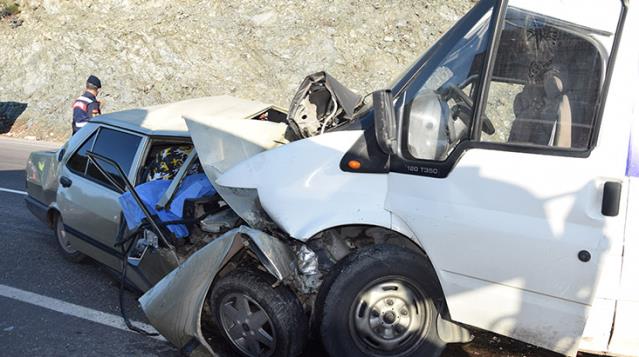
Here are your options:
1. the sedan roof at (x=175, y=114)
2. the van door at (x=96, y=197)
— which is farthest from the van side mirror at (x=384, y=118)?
the van door at (x=96, y=197)

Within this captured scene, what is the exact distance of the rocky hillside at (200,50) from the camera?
16.7m

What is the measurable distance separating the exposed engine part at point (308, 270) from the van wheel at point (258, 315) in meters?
0.11

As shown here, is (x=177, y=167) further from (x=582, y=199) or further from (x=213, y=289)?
(x=582, y=199)

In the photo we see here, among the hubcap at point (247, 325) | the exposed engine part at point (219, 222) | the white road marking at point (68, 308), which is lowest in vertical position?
the white road marking at point (68, 308)

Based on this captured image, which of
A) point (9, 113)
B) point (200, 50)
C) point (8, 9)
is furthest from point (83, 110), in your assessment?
point (8, 9)

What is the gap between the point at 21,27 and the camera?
2233 centimetres

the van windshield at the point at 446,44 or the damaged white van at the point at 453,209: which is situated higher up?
the van windshield at the point at 446,44

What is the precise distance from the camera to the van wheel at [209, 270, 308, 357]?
3.43 metres

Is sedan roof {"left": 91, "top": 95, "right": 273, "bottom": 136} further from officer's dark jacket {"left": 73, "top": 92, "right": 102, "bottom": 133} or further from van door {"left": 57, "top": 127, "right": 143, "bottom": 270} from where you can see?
officer's dark jacket {"left": 73, "top": 92, "right": 102, "bottom": 133}

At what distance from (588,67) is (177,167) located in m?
3.31

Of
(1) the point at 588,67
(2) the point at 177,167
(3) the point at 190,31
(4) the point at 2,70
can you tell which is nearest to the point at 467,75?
(1) the point at 588,67

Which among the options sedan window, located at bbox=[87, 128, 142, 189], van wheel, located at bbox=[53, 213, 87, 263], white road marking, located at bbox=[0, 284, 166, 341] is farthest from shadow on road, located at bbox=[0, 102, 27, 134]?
white road marking, located at bbox=[0, 284, 166, 341]

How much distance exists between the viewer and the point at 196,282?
3.64m

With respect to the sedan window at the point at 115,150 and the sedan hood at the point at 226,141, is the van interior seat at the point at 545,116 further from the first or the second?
the sedan window at the point at 115,150
